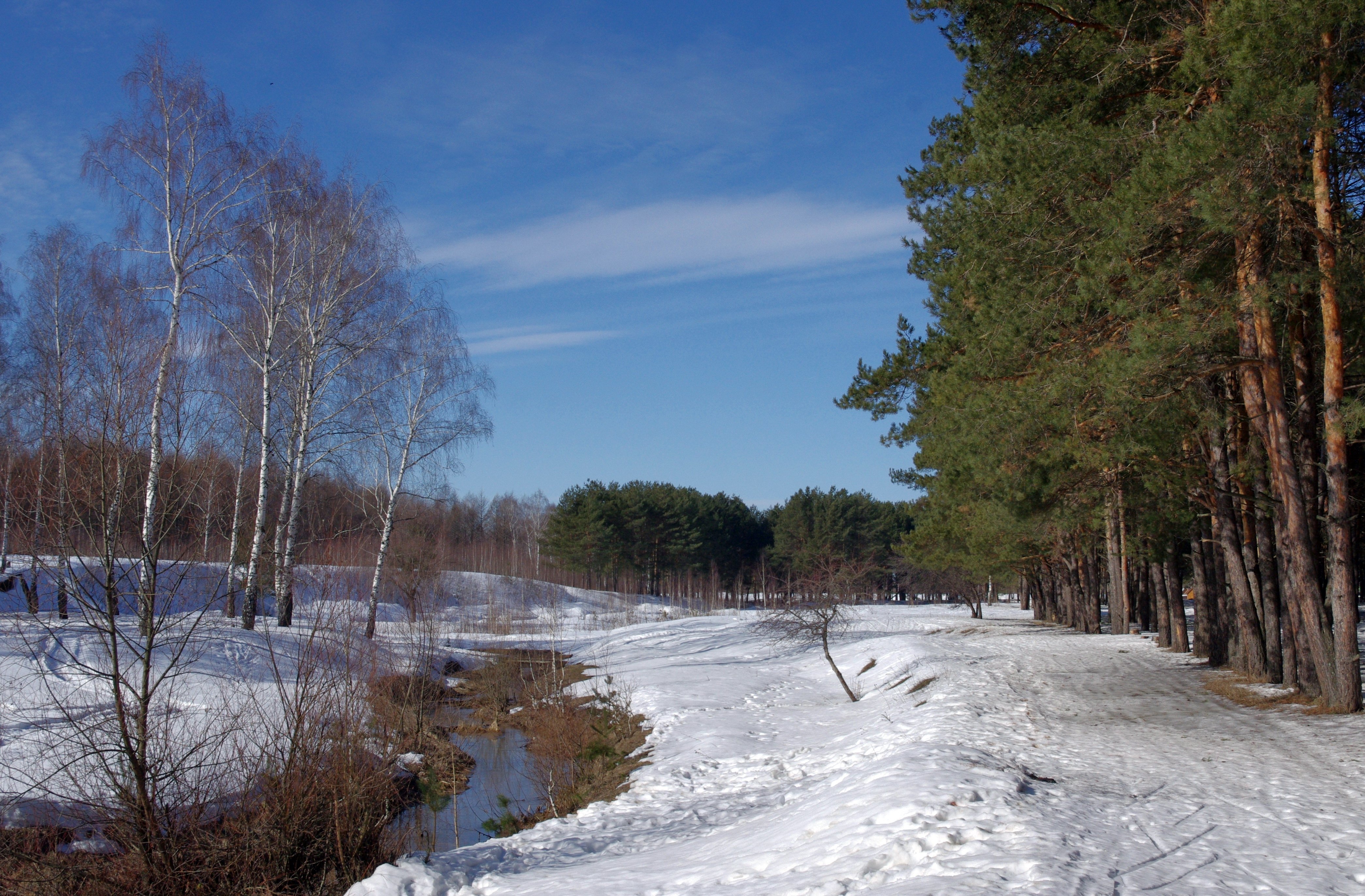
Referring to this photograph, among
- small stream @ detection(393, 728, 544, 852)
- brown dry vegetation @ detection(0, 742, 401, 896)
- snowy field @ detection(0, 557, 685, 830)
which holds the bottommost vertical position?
small stream @ detection(393, 728, 544, 852)

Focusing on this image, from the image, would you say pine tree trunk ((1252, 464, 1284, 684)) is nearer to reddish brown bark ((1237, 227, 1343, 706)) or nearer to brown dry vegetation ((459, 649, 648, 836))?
reddish brown bark ((1237, 227, 1343, 706))

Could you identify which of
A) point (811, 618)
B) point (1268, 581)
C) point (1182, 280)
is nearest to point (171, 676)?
point (811, 618)

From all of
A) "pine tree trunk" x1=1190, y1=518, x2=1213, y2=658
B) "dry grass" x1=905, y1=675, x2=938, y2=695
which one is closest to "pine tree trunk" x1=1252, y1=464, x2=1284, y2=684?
"pine tree trunk" x1=1190, y1=518, x2=1213, y2=658

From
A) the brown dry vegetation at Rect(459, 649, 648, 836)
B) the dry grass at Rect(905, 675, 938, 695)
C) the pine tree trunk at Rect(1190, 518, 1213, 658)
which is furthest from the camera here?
the pine tree trunk at Rect(1190, 518, 1213, 658)

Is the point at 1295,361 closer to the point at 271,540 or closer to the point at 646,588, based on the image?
the point at 271,540

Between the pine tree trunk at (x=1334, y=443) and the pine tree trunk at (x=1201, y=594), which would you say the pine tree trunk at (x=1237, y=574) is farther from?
the pine tree trunk at (x=1334, y=443)

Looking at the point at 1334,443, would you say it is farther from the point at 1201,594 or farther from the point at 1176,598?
the point at 1176,598

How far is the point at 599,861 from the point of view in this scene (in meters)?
7.21

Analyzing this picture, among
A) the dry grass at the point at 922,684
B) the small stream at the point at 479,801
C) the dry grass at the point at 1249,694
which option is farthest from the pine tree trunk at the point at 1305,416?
the small stream at the point at 479,801

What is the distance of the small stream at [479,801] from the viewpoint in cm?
1002

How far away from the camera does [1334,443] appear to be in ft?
32.8

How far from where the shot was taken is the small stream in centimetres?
1002

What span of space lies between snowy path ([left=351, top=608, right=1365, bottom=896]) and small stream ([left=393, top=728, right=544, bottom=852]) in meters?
1.79

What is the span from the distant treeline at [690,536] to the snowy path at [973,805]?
38.7 metres
